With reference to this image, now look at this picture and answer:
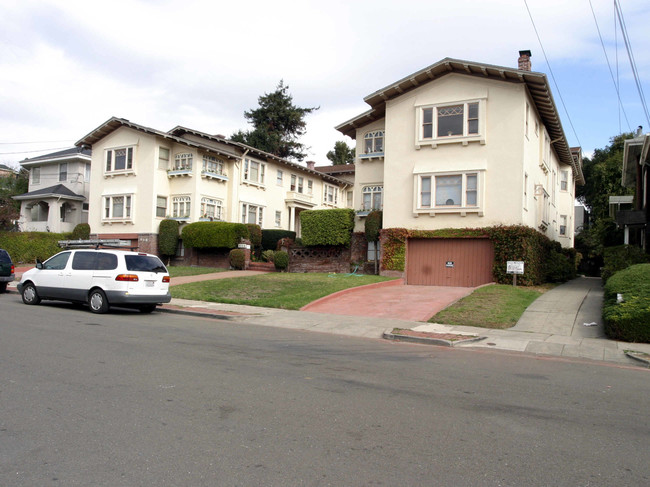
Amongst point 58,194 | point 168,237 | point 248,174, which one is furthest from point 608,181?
point 58,194

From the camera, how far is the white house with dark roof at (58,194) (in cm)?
3819

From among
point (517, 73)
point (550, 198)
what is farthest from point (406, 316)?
point (550, 198)

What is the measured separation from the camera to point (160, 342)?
9.68 m

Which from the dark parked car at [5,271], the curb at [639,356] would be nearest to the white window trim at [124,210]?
the dark parked car at [5,271]

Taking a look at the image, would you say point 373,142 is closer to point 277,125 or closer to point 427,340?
point 427,340

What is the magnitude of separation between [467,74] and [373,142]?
6.06m

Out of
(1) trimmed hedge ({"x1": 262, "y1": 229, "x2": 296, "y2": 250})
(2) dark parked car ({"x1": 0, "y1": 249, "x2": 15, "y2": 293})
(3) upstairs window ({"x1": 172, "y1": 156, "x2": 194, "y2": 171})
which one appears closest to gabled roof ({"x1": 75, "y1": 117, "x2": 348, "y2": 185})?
(3) upstairs window ({"x1": 172, "y1": 156, "x2": 194, "y2": 171})

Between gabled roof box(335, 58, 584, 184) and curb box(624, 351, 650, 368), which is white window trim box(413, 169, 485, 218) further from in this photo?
curb box(624, 351, 650, 368)

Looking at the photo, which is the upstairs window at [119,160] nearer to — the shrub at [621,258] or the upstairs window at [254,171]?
Answer: the upstairs window at [254,171]

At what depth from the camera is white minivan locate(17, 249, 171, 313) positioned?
13797 millimetres

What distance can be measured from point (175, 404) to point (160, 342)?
4.14 m

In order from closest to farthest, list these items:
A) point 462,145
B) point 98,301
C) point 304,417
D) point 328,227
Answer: point 304,417
point 98,301
point 462,145
point 328,227

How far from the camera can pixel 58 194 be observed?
3762 cm

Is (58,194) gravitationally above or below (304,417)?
above
